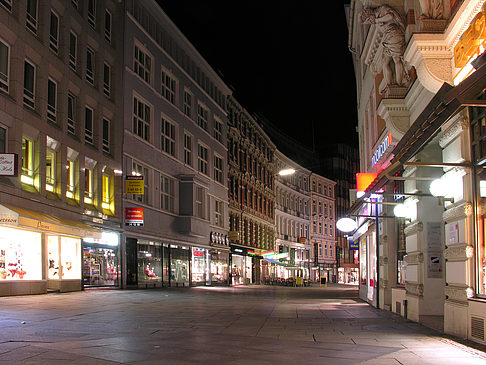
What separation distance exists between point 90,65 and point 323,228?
69856 mm

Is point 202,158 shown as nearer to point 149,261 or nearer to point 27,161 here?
point 149,261

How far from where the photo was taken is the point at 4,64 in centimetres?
2405

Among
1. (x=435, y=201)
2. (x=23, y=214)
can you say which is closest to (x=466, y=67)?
(x=435, y=201)

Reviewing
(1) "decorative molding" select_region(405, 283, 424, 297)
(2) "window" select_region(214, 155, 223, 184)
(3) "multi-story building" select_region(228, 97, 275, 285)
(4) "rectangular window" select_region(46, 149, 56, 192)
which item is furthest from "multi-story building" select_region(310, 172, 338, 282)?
(1) "decorative molding" select_region(405, 283, 424, 297)

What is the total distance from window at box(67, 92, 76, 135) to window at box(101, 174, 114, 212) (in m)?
4.39

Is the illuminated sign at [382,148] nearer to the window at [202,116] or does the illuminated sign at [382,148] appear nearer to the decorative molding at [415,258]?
the decorative molding at [415,258]

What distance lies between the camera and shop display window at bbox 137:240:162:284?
3728 cm

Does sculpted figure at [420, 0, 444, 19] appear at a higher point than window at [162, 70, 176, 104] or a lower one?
lower

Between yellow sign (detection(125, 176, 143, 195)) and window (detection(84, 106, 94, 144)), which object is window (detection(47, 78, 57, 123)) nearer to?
window (detection(84, 106, 94, 144))

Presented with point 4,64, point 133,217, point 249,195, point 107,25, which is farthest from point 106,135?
point 249,195

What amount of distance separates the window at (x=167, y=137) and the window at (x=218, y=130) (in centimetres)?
1027

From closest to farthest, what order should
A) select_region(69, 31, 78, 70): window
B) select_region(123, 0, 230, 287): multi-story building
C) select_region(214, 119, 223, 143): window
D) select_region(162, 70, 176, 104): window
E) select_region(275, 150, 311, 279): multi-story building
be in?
select_region(69, 31, 78, 70): window
select_region(123, 0, 230, 287): multi-story building
select_region(162, 70, 176, 104): window
select_region(214, 119, 223, 143): window
select_region(275, 150, 311, 279): multi-story building

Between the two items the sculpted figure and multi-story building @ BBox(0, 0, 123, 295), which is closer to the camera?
the sculpted figure

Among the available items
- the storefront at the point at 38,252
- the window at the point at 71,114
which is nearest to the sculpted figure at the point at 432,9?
the storefront at the point at 38,252
